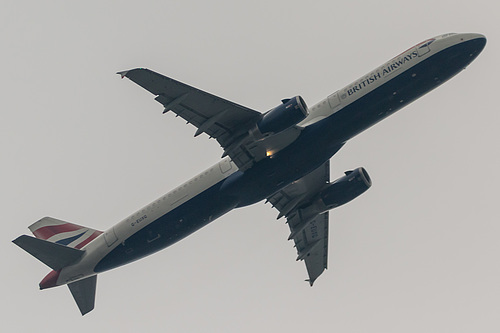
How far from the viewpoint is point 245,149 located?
47969 mm

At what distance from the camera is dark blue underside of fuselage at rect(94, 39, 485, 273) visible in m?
46.6

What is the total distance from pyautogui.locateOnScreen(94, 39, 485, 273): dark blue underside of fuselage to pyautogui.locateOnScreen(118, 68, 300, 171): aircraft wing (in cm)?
89

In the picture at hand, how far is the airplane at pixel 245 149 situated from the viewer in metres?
46.2

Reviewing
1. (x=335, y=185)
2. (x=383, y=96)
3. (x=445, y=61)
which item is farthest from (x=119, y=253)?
(x=445, y=61)

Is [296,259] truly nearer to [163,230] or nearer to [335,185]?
[335,185]

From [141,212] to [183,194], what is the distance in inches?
129

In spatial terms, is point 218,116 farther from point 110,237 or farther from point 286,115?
point 110,237

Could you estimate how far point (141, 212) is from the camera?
50.9m

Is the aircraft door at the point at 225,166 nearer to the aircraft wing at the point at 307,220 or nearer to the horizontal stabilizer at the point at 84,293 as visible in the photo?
the aircraft wing at the point at 307,220

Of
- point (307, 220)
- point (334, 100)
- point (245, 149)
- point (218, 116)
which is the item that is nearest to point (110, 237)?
point (245, 149)

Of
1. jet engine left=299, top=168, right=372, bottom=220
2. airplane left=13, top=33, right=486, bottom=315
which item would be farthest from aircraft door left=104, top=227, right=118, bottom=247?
jet engine left=299, top=168, right=372, bottom=220

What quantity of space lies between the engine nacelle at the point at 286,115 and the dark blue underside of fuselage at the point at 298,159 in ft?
7.81

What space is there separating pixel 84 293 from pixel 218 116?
1728cm

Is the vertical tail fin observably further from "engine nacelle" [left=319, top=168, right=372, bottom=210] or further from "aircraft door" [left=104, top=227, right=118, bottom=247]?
"engine nacelle" [left=319, top=168, right=372, bottom=210]
